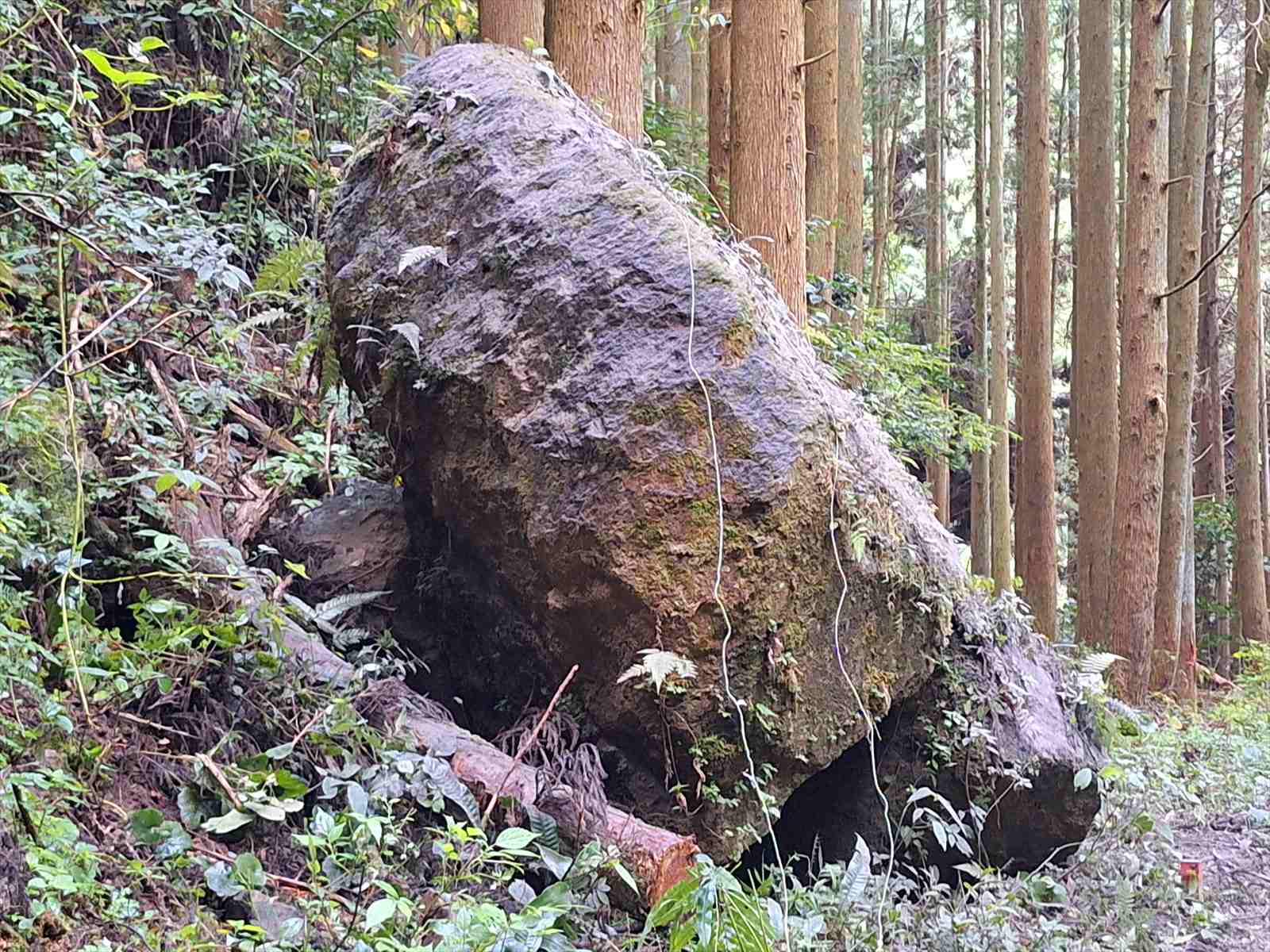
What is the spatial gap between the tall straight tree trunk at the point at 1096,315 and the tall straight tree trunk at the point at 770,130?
5831 millimetres

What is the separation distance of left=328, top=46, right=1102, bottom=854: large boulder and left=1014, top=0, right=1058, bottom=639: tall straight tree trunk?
9.49 metres

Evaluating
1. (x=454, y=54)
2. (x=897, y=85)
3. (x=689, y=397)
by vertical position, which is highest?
(x=897, y=85)

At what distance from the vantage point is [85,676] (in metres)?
3.45

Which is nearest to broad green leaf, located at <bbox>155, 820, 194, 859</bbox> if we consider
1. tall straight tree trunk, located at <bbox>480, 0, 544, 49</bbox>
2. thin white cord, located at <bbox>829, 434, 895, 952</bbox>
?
thin white cord, located at <bbox>829, 434, 895, 952</bbox>

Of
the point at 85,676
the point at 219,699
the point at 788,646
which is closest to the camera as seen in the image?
the point at 85,676

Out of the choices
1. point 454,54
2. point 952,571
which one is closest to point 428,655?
point 952,571

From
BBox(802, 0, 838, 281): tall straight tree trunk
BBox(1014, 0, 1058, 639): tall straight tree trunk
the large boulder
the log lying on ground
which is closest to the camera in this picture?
the log lying on ground

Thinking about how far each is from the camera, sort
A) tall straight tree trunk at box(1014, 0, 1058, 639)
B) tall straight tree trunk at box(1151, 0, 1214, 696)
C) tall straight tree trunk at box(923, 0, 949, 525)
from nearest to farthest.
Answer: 1. tall straight tree trunk at box(1151, 0, 1214, 696)
2. tall straight tree trunk at box(1014, 0, 1058, 639)
3. tall straight tree trunk at box(923, 0, 949, 525)

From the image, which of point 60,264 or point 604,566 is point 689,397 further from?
point 60,264

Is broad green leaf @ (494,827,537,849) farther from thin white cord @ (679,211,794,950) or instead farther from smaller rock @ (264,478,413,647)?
smaller rock @ (264,478,413,647)

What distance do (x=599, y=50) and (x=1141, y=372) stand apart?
6590 millimetres

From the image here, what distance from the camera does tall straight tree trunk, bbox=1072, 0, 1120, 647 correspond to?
37.7ft

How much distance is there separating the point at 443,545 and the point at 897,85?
19.5 meters

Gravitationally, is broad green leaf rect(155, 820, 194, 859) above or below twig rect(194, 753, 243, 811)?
below
